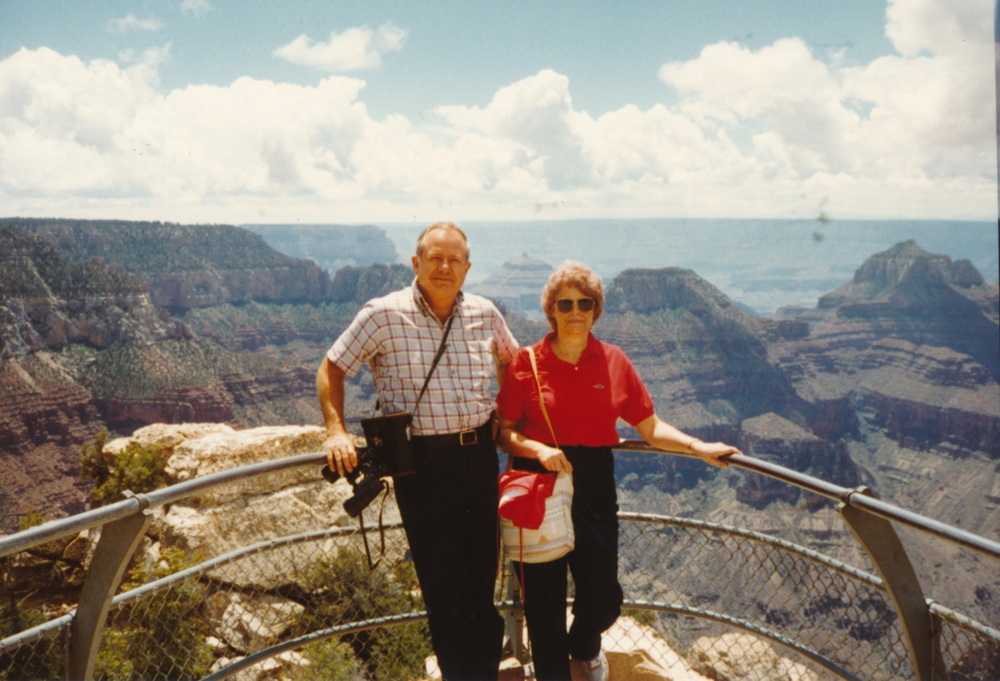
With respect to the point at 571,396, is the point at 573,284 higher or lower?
higher

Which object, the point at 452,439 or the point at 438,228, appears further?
the point at 438,228

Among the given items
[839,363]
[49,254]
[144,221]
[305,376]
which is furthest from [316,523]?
[839,363]

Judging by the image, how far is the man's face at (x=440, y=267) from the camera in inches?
112

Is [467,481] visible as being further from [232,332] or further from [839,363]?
[839,363]

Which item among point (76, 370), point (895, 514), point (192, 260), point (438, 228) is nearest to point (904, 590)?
point (895, 514)

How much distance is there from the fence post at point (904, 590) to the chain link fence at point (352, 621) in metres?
0.05

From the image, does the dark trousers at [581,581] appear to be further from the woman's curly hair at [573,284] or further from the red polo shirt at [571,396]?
the woman's curly hair at [573,284]

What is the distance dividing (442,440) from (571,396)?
22.6 inches

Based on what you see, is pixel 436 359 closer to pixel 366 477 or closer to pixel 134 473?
pixel 366 477

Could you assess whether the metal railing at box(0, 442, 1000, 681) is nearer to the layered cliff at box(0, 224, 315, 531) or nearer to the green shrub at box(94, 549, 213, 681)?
the green shrub at box(94, 549, 213, 681)

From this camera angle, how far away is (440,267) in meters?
2.84

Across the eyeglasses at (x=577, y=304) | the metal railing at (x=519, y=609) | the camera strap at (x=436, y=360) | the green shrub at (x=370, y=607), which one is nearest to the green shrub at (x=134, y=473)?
the metal railing at (x=519, y=609)

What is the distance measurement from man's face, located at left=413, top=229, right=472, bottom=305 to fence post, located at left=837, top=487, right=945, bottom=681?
1693 mm

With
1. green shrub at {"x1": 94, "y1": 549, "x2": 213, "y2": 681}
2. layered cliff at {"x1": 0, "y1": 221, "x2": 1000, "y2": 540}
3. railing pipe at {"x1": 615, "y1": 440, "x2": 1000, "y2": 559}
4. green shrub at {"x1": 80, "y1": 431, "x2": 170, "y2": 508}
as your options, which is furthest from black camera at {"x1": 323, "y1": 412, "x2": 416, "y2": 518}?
layered cliff at {"x1": 0, "y1": 221, "x2": 1000, "y2": 540}
